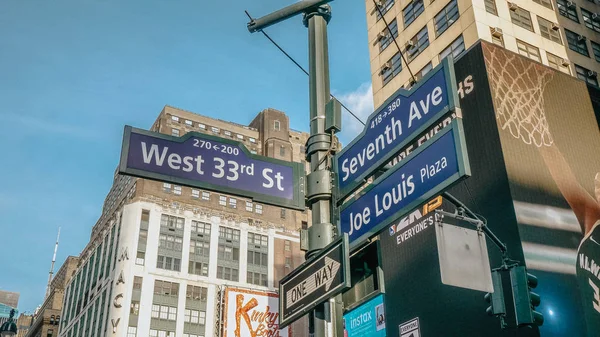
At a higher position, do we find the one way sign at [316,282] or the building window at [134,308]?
the building window at [134,308]

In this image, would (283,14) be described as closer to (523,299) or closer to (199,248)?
(523,299)

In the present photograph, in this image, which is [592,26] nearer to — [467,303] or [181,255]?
[467,303]

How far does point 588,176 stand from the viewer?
1426 inches

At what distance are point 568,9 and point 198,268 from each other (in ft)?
181

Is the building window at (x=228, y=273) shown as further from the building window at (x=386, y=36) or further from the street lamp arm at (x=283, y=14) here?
the street lamp arm at (x=283, y=14)

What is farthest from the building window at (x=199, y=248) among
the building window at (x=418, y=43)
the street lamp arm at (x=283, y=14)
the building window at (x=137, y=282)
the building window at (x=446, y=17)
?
the street lamp arm at (x=283, y=14)

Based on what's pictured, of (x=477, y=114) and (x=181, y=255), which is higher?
(x=181, y=255)

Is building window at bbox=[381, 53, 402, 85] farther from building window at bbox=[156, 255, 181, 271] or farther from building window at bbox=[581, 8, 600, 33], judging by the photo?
building window at bbox=[156, 255, 181, 271]

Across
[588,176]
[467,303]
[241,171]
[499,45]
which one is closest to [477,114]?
[499,45]

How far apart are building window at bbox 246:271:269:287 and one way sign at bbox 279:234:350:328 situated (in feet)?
258

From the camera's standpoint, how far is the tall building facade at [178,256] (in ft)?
250

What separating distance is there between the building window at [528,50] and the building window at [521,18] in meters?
1.42

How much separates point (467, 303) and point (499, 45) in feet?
52.2

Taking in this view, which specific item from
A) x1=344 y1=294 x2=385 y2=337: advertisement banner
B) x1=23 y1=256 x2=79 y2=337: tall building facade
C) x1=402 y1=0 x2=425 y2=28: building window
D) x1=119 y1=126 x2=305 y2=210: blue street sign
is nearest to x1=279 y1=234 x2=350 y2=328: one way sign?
x1=119 y1=126 x2=305 y2=210: blue street sign
